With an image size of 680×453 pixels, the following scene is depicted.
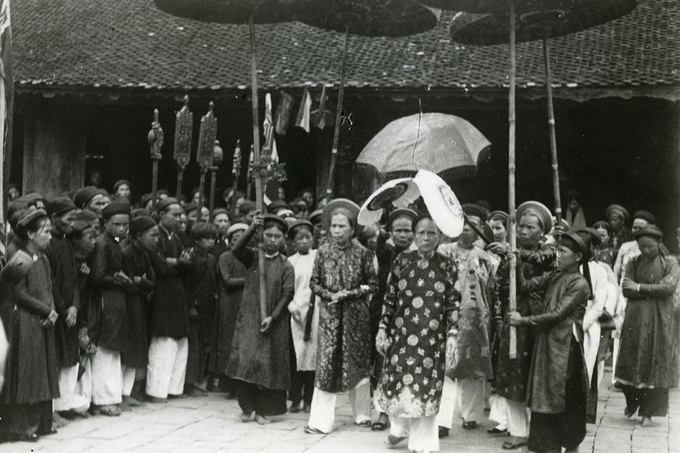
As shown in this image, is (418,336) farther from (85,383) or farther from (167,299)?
(85,383)

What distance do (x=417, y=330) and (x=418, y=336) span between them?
0.15 feet

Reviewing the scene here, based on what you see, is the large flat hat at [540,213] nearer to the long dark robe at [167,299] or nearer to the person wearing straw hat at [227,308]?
the person wearing straw hat at [227,308]

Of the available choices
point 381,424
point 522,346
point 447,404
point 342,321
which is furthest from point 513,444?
point 342,321

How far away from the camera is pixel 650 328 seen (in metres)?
7.64

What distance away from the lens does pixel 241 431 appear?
6.58 metres

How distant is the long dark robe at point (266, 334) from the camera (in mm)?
6945

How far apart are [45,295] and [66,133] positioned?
417 inches

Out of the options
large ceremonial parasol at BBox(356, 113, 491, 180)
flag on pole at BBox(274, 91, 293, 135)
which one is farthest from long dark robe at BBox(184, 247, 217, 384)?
flag on pole at BBox(274, 91, 293, 135)

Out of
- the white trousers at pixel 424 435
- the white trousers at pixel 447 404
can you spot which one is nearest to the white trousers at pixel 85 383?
the white trousers at pixel 424 435

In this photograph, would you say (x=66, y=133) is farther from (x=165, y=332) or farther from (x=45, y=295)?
(x=45, y=295)

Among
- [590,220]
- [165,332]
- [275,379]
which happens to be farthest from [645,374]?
[590,220]

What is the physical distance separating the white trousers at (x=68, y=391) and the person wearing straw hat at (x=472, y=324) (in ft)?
10.1

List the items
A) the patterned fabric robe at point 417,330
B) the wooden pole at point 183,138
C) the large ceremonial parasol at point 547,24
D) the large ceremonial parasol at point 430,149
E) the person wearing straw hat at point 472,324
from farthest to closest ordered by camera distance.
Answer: the large ceremonial parasol at point 430,149
the wooden pole at point 183,138
the person wearing straw hat at point 472,324
the large ceremonial parasol at point 547,24
the patterned fabric robe at point 417,330

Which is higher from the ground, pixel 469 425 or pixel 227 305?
pixel 227 305
